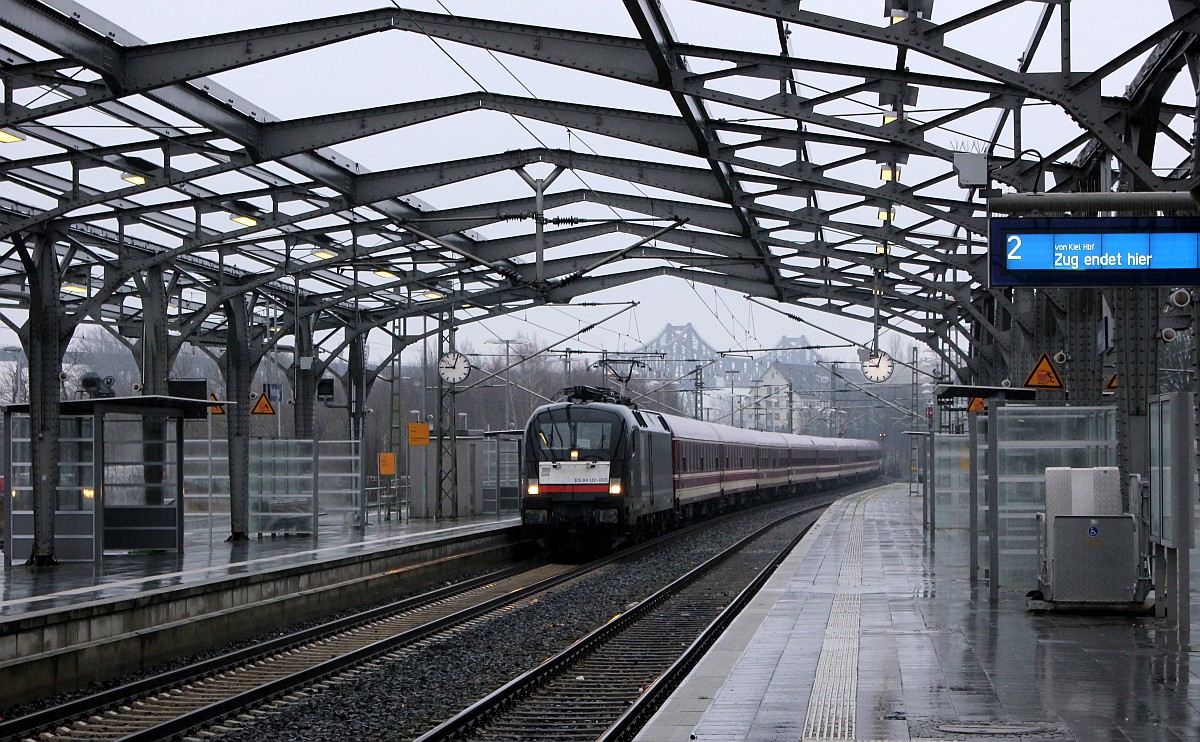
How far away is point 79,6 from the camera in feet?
47.5

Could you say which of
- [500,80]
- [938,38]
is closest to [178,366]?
[500,80]

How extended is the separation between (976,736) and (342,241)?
21.3 m

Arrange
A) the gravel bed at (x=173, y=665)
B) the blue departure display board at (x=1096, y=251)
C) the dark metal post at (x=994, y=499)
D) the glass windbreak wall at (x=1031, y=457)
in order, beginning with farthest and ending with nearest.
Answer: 1. the glass windbreak wall at (x=1031, y=457)
2. the dark metal post at (x=994, y=499)
3. the gravel bed at (x=173, y=665)
4. the blue departure display board at (x=1096, y=251)

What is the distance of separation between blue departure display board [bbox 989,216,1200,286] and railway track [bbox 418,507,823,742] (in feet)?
16.0

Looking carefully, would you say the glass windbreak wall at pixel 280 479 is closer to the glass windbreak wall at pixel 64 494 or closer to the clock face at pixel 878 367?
the glass windbreak wall at pixel 64 494

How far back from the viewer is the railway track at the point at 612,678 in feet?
33.9

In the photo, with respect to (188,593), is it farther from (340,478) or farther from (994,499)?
(340,478)

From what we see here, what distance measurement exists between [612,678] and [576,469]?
530 inches

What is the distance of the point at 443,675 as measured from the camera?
12.9 metres

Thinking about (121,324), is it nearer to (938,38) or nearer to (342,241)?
(342,241)

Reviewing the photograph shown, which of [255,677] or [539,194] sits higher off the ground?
[539,194]

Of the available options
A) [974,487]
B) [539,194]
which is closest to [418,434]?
[539,194]

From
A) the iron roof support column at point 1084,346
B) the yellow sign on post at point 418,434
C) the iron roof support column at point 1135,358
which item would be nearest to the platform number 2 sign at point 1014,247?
the iron roof support column at point 1135,358

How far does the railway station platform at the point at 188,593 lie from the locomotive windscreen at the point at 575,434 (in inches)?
89.7
